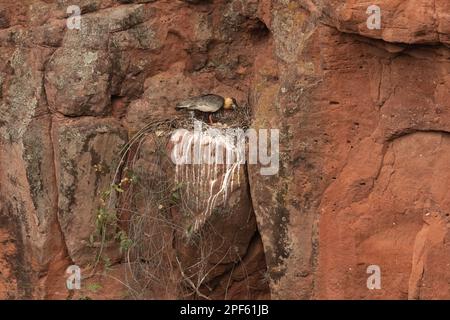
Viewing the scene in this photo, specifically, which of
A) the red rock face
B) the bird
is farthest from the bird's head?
the red rock face

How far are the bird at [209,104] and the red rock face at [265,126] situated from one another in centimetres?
13

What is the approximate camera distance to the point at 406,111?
7.55m

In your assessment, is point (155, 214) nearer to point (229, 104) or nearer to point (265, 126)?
point (229, 104)

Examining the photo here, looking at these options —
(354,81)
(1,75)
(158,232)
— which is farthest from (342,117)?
(1,75)

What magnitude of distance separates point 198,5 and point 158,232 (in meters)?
1.57

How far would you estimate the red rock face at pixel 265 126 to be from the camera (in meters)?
7.55

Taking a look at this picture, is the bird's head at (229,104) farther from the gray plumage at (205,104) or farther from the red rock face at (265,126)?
the red rock face at (265,126)

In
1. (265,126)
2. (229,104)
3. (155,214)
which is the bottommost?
(155,214)

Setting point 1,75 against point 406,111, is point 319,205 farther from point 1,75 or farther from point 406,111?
point 1,75

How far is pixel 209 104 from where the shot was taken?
27.5 feet

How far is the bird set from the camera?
8375 mm

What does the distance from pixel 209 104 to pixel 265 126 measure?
54cm

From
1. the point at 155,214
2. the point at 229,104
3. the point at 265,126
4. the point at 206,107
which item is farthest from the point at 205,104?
the point at 155,214

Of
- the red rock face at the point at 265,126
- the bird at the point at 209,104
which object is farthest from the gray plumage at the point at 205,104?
the red rock face at the point at 265,126
